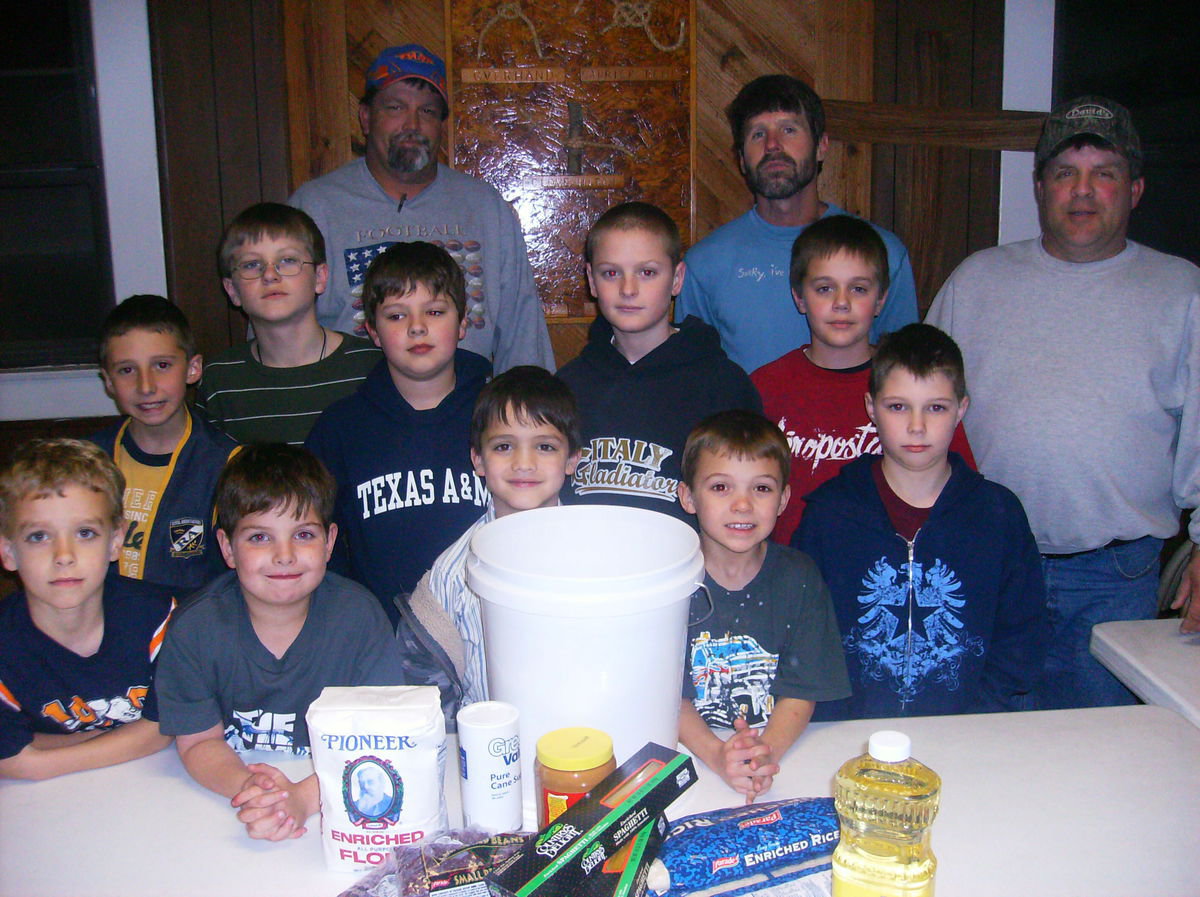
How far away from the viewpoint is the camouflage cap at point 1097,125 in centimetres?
224

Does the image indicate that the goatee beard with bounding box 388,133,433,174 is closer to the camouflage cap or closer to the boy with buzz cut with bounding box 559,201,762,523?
the boy with buzz cut with bounding box 559,201,762,523

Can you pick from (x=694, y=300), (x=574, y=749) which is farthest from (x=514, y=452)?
(x=694, y=300)

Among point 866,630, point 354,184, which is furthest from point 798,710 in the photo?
point 354,184

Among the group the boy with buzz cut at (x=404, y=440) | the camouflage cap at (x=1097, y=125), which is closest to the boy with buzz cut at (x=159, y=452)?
the boy with buzz cut at (x=404, y=440)

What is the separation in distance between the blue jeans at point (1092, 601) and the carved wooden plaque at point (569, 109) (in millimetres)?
1787

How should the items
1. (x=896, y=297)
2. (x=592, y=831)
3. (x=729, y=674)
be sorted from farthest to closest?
(x=896, y=297), (x=729, y=674), (x=592, y=831)

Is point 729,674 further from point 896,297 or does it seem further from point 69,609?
point 896,297

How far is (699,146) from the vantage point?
334 cm

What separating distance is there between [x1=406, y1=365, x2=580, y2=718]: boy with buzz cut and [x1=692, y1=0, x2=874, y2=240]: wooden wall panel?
1.75 meters

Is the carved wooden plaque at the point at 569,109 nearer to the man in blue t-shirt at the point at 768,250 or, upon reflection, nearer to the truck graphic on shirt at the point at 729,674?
the man in blue t-shirt at the point at 768,250

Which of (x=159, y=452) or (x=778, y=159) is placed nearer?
(x=159, y=452)

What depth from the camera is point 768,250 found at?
2551 mm

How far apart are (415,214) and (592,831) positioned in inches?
85.2

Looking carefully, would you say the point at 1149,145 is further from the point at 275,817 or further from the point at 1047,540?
the point at 275,817
